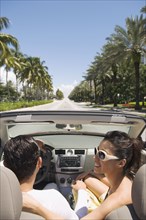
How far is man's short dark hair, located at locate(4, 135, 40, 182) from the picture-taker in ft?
8.14

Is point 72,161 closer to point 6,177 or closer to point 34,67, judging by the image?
point 6,177

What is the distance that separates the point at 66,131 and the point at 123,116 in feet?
6.02

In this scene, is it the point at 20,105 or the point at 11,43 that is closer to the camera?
the point at 11,43

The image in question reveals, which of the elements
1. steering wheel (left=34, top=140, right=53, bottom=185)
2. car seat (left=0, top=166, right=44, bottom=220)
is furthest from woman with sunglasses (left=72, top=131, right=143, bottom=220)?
steering wheel (left=34, top=140, right=53, bottom=185)

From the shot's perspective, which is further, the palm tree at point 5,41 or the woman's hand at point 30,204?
the palm tree at point 5,41

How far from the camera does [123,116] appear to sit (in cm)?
335

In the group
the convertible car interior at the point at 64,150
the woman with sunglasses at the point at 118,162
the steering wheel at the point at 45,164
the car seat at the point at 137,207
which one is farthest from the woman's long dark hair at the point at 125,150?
the steering wheel at the point at 45,164

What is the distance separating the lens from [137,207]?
2137 mm

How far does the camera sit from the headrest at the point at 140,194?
2.09 m

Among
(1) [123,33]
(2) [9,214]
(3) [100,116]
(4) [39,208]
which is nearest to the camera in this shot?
(2) [9,214]

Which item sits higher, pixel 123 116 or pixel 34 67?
pixel 34 67

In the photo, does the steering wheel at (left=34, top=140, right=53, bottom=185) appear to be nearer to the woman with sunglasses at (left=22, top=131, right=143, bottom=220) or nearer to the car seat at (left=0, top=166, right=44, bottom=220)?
the woman with sunglasses at (left=22, top=131, right=143, bottom=220)

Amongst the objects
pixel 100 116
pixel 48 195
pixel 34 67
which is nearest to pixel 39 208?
pixel 48 195

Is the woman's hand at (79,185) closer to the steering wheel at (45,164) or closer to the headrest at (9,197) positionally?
the steering wheel at (45,164)
